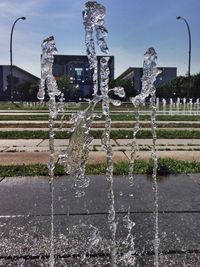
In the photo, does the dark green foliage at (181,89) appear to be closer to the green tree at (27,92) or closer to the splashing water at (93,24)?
the green tree at (27,92)

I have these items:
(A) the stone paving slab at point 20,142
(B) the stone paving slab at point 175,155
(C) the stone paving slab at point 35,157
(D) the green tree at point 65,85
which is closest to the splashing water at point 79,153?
(C) the stone paving slab at point 35,157

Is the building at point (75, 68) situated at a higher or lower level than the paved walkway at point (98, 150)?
higher

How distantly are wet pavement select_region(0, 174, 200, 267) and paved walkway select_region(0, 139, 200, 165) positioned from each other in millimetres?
1985

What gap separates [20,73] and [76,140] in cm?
14866

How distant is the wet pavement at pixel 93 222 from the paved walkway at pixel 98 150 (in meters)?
1.98

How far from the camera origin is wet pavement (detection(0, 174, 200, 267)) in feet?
10.5

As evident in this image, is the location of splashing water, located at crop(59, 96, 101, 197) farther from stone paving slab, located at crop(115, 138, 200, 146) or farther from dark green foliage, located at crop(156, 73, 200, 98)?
dark green foliage, located at crop(156, 73, 200, 98)

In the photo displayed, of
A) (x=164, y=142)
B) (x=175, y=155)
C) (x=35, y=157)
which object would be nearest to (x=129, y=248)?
(x=35, y=157)

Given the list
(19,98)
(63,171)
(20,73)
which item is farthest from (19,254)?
(20,73)

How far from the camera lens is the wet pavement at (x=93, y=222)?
10.5 feet

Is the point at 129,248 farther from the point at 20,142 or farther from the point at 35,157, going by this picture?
the point at 20,142

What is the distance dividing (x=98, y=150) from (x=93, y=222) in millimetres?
4838

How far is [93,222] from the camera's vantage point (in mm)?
3932

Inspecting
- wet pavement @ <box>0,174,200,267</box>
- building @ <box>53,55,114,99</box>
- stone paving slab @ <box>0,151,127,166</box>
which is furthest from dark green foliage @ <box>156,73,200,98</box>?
wet pavement @ <box>0,174,200,267</box>
